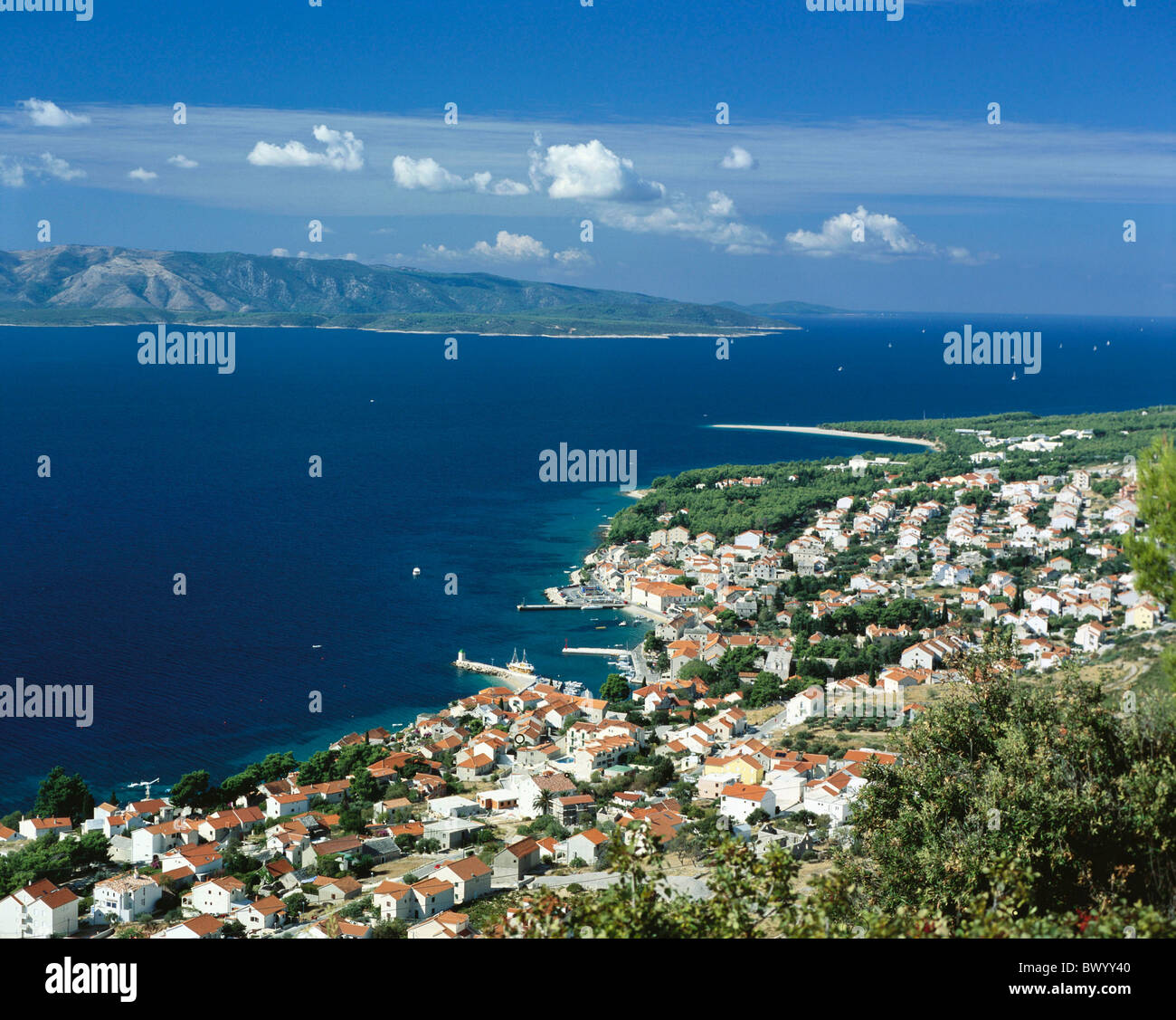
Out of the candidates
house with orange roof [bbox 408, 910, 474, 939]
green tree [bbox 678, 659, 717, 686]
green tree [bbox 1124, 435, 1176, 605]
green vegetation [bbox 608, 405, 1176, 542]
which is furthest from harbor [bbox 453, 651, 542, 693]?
green tree [bbox 1124, 435, 1176, 605]

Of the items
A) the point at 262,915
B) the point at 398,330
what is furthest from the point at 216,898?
the point at 398,330

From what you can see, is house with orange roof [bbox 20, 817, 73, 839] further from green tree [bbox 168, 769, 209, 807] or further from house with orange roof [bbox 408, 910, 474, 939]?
house with orange roof [bbox 408, 910, 474, 939]

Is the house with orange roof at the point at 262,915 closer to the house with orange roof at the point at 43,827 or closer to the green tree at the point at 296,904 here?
the green tree at the point at 296,904

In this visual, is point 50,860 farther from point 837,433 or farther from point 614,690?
point 837,433

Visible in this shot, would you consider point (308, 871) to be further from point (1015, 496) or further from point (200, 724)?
point (1015, 496)

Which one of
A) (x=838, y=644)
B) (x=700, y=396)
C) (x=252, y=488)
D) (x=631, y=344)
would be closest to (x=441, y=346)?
(x=631, y=344)

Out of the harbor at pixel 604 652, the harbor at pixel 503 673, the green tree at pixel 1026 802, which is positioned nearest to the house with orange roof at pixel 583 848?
the green tree at pixel 1026 802
